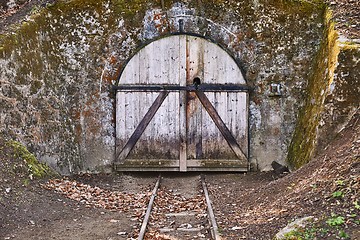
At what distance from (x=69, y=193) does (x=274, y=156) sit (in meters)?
5.23

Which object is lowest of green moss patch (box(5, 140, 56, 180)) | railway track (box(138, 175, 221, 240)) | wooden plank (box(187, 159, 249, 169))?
railway track (box(138, 175, 221, 240))

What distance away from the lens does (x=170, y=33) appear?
13.6m

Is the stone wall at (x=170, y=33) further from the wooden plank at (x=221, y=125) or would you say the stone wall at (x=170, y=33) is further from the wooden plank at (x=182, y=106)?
the wooden plank at (x=182, y=106)

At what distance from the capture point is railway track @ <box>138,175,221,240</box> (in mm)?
8500

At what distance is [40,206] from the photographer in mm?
9578

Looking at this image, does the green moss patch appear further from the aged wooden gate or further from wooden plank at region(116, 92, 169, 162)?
the aged wooden gate

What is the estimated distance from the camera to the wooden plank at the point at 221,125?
13633mm

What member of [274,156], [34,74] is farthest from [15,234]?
[274,156]

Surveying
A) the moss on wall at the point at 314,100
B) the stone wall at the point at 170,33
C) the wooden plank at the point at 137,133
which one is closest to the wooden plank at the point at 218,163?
the stone wall at the point at 170,33

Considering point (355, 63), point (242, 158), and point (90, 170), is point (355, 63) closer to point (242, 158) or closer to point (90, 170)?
point (242, 158)

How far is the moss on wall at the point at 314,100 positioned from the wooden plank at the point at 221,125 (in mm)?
1191

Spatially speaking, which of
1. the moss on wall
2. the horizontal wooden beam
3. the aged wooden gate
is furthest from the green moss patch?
the moss on wall

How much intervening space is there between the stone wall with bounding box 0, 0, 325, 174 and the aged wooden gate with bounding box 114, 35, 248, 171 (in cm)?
24

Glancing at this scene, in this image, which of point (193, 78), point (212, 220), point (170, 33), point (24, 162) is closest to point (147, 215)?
point (212, 220)
